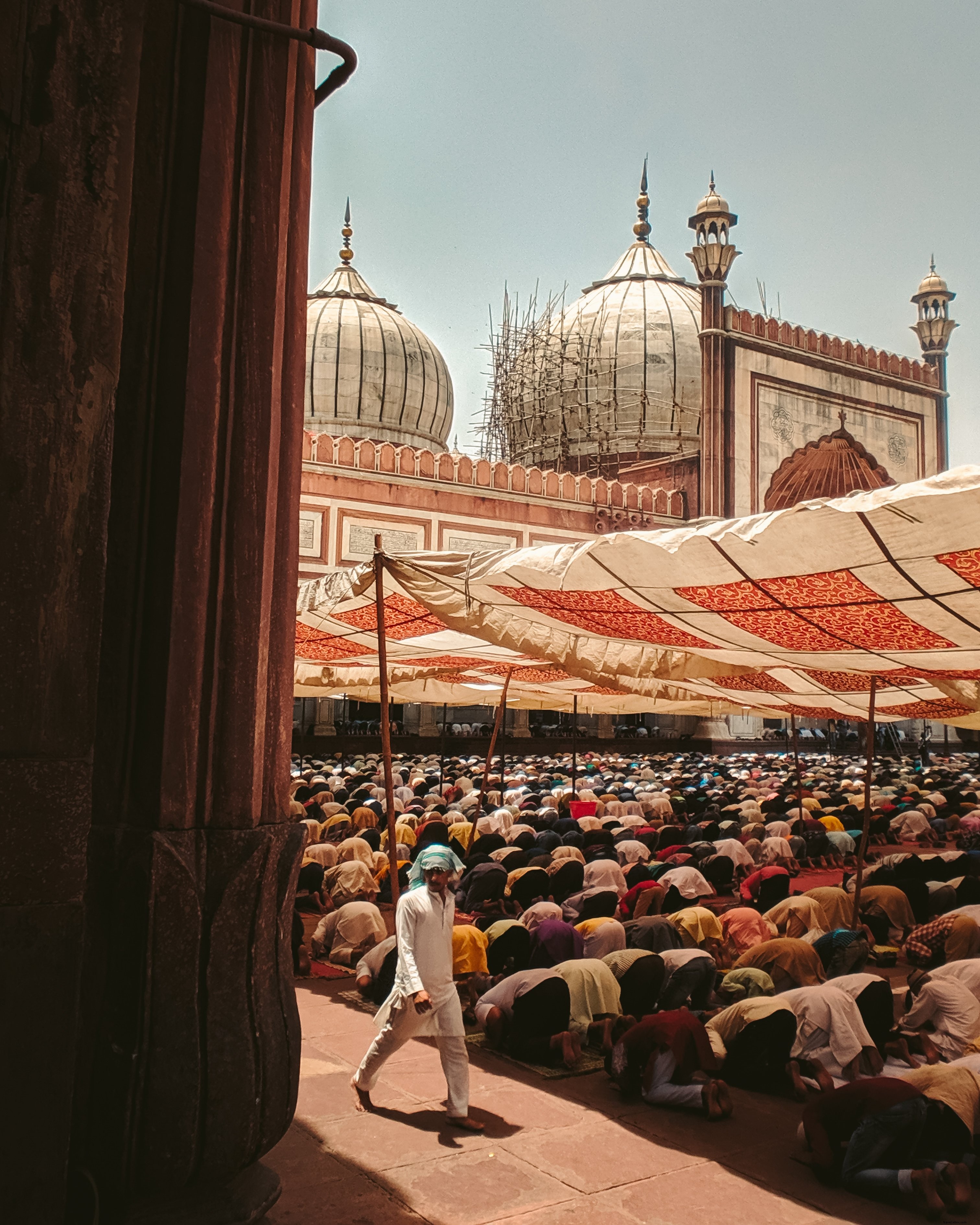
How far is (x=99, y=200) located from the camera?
7.34 ft

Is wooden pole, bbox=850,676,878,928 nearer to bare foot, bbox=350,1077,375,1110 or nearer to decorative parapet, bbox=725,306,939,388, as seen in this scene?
bare foot, bbox=350,1077,375,1110

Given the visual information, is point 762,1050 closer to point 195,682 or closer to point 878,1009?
point 878,1009

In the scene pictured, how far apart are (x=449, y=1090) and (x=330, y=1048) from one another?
4.36 ft

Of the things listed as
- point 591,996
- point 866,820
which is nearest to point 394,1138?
point 591,996

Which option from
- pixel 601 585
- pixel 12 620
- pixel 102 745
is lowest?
Answer: pixel 102 745

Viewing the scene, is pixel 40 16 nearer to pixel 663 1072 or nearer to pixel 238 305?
pixel 238 305

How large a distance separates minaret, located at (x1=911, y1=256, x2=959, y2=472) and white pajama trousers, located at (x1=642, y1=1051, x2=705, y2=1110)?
2645 cm

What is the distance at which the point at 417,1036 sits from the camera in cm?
466

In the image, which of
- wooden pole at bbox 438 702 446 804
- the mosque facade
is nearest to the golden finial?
the mosque facade

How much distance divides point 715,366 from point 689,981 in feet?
66.6

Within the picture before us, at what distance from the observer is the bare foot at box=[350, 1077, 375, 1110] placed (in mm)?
4793

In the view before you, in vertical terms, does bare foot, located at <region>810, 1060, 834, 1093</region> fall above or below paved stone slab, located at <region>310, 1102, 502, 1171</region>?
above

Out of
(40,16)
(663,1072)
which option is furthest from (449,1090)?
(40,16)

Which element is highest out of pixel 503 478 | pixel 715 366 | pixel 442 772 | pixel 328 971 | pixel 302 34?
pixel 715 366
